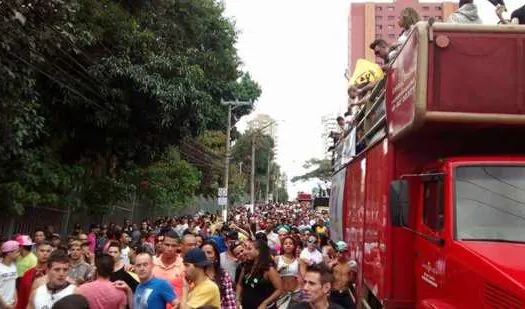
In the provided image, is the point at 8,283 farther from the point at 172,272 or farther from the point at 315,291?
the point at 315,291

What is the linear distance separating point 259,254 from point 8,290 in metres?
3.29

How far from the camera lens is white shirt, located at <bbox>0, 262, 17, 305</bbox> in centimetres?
830

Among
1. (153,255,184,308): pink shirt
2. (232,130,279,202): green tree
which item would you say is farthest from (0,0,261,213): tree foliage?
(232,130,279,202): green tree

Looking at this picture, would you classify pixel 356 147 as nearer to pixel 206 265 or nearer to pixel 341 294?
pixel 341 294

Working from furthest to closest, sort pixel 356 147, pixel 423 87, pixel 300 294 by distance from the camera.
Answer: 1. pixel 356 147
2. pixel 423 87
3. pixel 300 294

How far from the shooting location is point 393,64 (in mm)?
6980

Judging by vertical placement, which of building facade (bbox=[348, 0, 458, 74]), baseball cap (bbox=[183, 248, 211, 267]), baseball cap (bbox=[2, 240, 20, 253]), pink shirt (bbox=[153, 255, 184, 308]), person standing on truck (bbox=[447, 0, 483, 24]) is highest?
building facade (bbox=[348, 0, 458, 74])

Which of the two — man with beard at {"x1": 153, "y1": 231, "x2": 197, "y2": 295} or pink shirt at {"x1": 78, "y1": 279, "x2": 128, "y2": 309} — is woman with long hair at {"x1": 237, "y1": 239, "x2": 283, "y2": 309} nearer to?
man with beard at {"x1": 153, "y1": 231, "x2": 197, "y2": 295}

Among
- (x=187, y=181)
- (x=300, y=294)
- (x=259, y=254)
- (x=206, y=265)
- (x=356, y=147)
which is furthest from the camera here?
(x=187, y=181)

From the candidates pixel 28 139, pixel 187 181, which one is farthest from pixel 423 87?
pixel 187 181

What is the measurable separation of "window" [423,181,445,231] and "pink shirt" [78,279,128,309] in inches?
107

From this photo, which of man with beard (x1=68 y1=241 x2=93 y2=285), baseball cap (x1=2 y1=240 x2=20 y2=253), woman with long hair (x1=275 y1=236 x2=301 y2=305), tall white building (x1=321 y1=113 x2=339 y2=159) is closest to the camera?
man with beard (x1=68 y1=241 x2=93 y2=285)

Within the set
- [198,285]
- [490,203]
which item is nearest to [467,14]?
[490,203]

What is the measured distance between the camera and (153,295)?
5871mm
